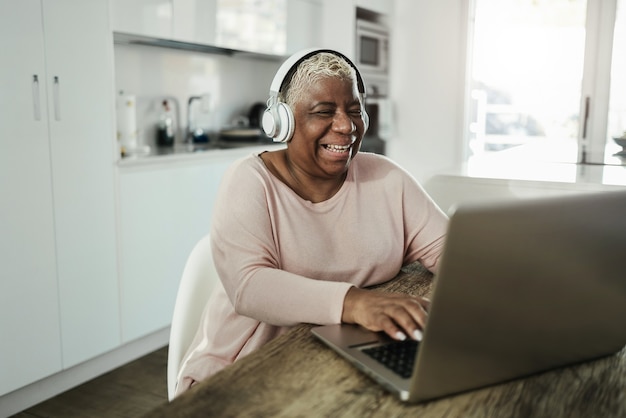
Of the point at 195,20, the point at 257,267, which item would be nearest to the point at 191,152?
the point at 195,20

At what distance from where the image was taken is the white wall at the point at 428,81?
4.82 m

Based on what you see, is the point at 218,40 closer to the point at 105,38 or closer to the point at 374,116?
the point at 105,38

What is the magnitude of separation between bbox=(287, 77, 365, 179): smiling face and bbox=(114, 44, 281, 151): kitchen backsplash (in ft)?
7.43

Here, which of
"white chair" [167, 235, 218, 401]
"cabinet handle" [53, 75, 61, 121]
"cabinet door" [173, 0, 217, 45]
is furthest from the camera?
"cabinet door" [173, 0, 217, 45]

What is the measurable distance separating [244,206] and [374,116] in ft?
12.3

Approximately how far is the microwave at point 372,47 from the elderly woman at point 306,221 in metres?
3.15

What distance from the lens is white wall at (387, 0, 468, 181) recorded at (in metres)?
4.82

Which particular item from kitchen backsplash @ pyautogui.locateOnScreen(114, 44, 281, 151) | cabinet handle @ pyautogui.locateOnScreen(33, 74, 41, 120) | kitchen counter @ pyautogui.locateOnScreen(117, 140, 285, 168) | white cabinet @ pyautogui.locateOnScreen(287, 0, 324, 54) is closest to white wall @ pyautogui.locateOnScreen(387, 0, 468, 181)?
white cabinet @ pyautogui.locateOnScreen(287, 0, 324, 54)

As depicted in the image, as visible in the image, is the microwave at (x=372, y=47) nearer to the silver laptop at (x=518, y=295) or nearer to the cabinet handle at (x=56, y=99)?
the cabinet handle at (x=56, y=99)

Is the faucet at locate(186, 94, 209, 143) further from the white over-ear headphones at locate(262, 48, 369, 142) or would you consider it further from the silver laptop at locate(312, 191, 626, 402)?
the silver laptop at locate(312, 191, 626, 402)

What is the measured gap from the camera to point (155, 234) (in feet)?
10.0

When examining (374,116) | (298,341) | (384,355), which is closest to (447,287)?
(384,355)

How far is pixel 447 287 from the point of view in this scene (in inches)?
27.0

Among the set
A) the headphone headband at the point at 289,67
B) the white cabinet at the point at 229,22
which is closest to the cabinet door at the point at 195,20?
the white cabinet at the point at 229,22
